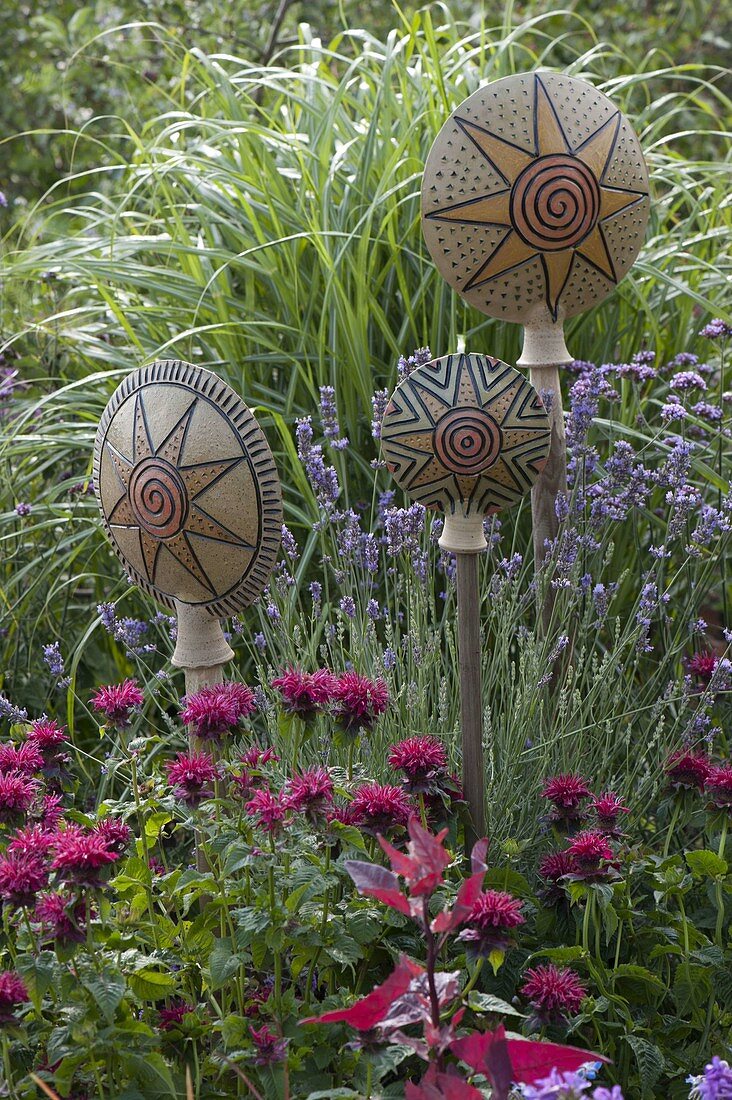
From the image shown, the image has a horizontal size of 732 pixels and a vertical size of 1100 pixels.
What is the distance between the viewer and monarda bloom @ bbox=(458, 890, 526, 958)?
147 cm

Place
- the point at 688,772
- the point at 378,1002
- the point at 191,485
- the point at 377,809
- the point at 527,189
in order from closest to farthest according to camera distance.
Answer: the point at 378,1002, the point at 377,809, the point at 191,485, the point at 688,772, the point at 527,189

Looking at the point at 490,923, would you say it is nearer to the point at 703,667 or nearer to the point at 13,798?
the point at 13,798

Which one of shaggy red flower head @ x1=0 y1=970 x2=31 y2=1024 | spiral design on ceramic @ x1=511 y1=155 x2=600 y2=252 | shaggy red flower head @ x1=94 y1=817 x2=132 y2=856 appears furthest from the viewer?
spiral design on ceramic @ x1=511 y1=155 x2=600 y2=252

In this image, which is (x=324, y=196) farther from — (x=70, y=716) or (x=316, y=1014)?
(x=316, y=1014)

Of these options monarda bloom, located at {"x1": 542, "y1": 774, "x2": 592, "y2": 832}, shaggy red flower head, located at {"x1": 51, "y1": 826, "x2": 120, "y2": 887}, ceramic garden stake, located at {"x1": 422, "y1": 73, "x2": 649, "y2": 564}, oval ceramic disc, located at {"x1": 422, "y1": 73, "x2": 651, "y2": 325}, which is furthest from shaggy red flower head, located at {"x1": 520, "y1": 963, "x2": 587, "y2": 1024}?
oval ceramic disc, located at {"x1": 422, "y1": 73, "x2": 651, "y2": 325}

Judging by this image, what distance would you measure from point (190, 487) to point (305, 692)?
16.3 inches

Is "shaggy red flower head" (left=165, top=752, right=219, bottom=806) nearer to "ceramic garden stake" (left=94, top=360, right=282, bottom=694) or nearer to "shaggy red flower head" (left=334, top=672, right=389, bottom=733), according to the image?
"shaggy red flower head" (left=334, top=672, right=389, bottom=733)

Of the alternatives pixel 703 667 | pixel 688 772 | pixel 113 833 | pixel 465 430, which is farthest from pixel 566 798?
pixel 113 833

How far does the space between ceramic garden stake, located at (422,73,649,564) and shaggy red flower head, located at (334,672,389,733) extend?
3.07ft

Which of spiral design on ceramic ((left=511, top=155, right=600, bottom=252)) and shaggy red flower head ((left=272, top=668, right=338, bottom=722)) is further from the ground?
spiral design on ceramic ((left=511, top=155, right=600, bottom=252))

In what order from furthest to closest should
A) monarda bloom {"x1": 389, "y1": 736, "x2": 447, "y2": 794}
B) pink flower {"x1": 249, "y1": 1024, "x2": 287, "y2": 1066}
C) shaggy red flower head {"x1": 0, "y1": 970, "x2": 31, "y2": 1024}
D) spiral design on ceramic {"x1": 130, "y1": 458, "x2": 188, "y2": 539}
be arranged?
spiral design on ceramic {"x1": 130, "y1": 458, "x2": 188, "y2": 539}
monarda bloom {"x1": 389, "y1": 736, "x2": 447, "y2": 794}
pink flower {"x1": 249, "y1": 1024, "x2": 287, "y2": 1066}
shaggy red flower head {"x1": 0, "y1": 970, "x2": 31, "y2": 1024}

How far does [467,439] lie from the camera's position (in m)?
1.97

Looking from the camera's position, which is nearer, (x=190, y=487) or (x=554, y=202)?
(x=190, y=487)

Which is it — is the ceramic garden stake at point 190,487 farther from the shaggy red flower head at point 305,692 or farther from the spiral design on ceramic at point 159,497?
the shaggy red flower head at point 305,692
